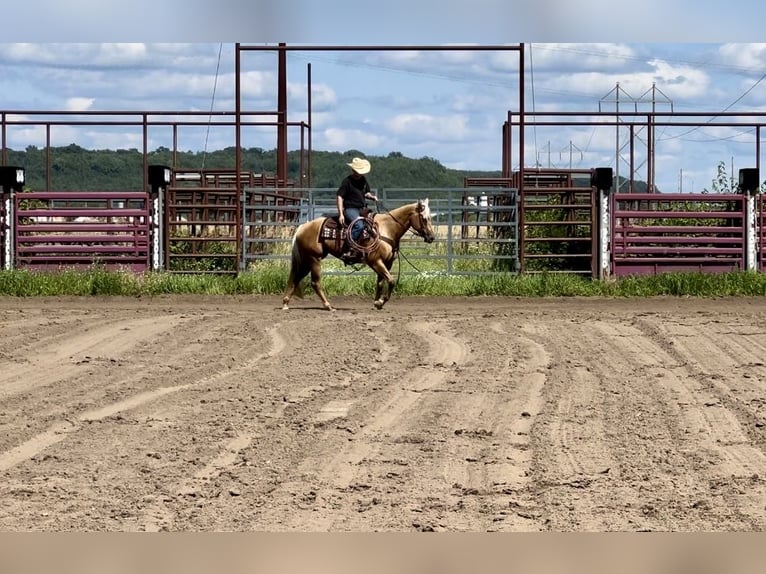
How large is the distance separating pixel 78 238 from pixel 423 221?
800cm

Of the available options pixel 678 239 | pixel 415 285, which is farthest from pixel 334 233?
pixel 678 239

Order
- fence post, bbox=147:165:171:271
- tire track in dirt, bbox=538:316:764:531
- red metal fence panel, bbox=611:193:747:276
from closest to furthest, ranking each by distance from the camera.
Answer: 1. tire track in dirt, bbox=538:316:764:531
2. red metal fence panel, bbox=611:193:747:276
3. fence post, bbox=147:165:171:271

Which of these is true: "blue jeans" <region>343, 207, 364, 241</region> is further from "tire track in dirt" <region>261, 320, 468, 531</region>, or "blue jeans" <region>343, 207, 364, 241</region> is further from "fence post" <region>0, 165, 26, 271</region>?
"fence post" <region>0, 165, 26, 271</region>

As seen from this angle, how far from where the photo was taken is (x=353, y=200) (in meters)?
15.4

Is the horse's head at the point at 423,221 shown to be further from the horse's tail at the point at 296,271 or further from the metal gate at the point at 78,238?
the metal gate at the point at 78,238

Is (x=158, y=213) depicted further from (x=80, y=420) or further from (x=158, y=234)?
(x=80, y=420)

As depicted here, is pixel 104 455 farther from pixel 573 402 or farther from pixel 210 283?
pixel 210 283

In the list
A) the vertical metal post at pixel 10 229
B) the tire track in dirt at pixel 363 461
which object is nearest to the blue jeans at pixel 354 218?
the tire track in dirt at pixel 363 461

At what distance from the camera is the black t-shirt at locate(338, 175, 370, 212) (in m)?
15.3

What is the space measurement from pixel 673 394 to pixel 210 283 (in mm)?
10991

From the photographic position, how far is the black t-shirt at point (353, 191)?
1532 cm

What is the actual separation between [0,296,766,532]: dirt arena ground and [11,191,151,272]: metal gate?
592 cm


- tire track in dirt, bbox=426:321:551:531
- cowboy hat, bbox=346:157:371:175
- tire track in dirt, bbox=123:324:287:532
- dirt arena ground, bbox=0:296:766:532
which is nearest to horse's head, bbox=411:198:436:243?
cowboy hat, bbox=346:157:371:175

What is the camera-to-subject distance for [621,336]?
13.1 metres
